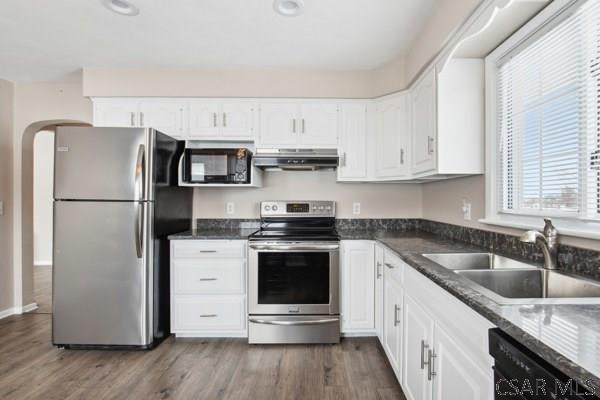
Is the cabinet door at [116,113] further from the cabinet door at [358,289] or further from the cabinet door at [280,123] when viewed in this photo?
the cabinet door at [358,289]

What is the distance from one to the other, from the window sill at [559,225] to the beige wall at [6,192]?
444 centimetres

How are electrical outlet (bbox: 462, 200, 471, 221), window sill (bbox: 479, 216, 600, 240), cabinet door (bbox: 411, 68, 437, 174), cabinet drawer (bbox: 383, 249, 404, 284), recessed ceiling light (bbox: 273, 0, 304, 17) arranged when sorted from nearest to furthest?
window sill (bbox: 479, 216, 600, 240)
cabinet drawer (bbox: 383, 249, 404, 284)
recessed ceiling light (bbox: 273, 0, 304, 17)
cabinet door (bbox: 411, 68, 437, 174)
electrical outlet (bbox: 462, 200, 471, 221)

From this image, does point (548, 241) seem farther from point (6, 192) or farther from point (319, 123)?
point (6, 192)

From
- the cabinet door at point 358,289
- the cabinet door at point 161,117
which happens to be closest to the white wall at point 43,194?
the cabinet door at point 161,117

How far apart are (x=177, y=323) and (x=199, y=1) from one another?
8.00ft

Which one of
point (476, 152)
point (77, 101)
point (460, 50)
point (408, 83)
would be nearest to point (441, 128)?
point (476, 152)

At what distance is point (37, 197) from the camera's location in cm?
539

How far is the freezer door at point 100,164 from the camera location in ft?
7.71

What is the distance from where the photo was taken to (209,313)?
2.59 m

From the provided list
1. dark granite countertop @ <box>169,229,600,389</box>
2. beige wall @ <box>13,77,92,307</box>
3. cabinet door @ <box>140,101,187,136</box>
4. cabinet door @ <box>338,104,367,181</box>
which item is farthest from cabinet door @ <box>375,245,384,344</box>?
beige wall @ <box>13,77,92,307</box>

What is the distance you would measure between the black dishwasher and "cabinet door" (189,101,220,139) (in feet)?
8.84

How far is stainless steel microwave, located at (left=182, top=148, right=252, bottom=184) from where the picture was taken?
2.75 metres

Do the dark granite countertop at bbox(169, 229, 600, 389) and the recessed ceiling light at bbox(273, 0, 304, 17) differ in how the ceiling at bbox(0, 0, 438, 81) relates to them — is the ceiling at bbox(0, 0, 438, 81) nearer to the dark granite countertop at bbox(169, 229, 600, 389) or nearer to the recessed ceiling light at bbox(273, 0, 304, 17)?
the recessed ceiling light at bbox(273, 0, 304, 17)

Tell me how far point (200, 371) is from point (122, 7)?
2518mm
